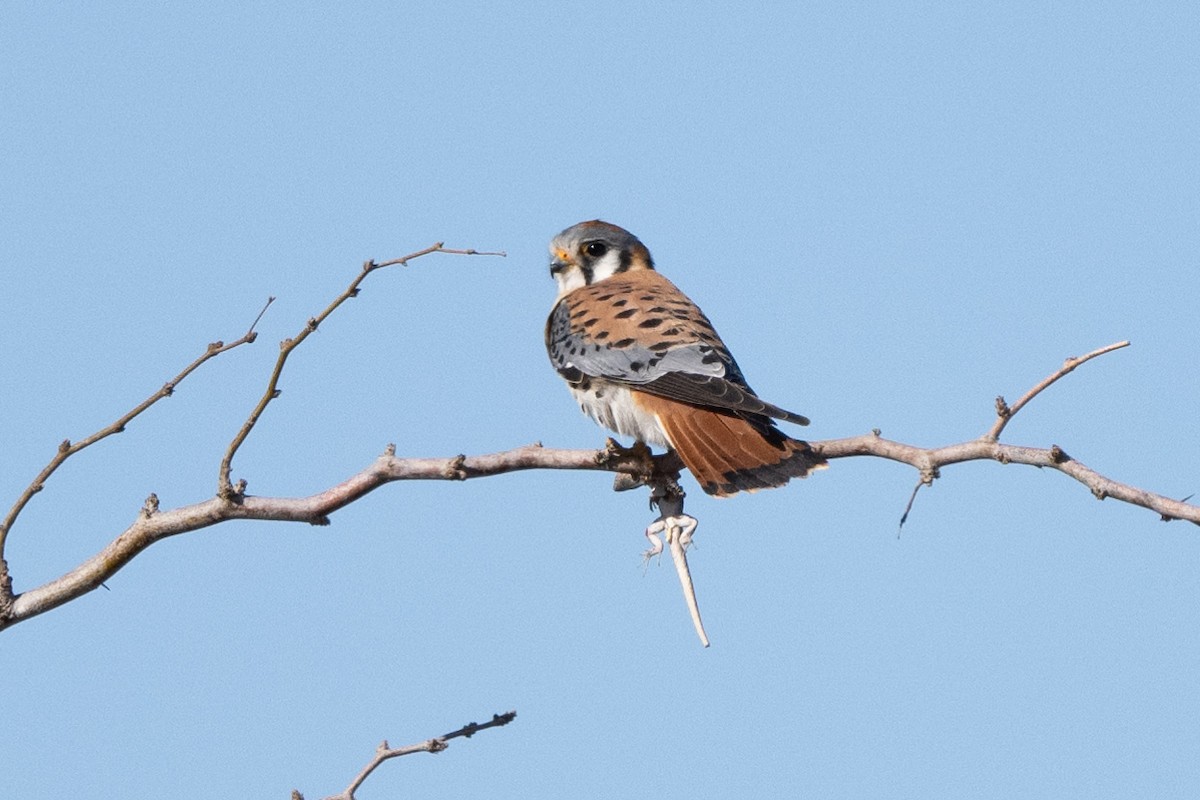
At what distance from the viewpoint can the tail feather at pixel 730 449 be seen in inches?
168

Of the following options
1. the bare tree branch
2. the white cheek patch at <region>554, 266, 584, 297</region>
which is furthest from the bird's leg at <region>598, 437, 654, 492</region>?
the white cheek patch at <region>554, 266, 584, 297</region>

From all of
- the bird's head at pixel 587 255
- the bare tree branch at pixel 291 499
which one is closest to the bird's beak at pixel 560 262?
the bird's head at pixel 587 255

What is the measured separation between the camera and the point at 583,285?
19.9 feet

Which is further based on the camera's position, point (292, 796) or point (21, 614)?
point (21, 614)

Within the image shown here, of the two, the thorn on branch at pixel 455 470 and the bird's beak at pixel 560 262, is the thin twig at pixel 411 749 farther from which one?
the bird's beak at pixel 560 262

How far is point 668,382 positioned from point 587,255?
1.51 m

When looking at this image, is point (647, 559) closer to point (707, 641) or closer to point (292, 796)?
point (707, 641)

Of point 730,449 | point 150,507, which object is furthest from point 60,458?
point 730,449

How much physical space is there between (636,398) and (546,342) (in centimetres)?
77

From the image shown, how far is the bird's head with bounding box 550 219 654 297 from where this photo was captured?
611cm

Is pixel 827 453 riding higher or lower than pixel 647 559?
higher

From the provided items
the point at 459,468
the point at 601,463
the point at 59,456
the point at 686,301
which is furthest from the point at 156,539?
the point at 686,301

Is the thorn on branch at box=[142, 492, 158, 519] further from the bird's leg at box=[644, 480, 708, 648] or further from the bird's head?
the bird's head

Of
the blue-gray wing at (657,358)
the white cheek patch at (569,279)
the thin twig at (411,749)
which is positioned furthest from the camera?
the white cheek patch at (569,279)
